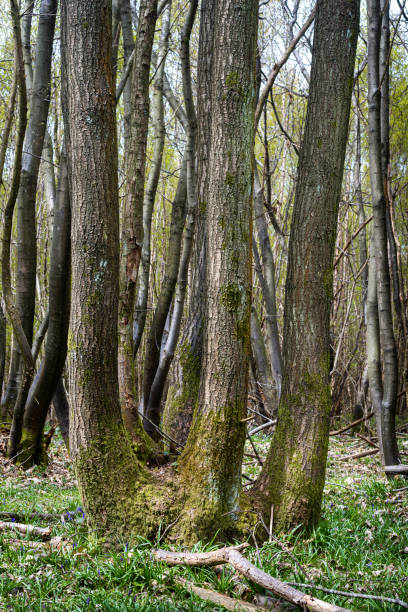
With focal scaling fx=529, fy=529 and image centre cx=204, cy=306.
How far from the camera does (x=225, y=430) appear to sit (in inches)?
131

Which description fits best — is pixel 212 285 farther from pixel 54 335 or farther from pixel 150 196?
pixel 150 196

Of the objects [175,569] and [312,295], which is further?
[312,295]

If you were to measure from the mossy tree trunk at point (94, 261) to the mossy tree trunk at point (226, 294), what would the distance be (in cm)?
53

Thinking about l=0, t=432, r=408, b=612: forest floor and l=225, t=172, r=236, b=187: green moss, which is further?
l=225, t=172, r=236, b=187: green moss

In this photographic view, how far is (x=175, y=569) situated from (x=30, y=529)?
1186 millimetres

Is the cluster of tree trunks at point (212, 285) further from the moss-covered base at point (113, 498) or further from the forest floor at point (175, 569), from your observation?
the forest floor at point (175, 569)

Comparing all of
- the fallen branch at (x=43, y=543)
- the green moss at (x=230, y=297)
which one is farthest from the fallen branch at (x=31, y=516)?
the green moss at (x=230, y=297)

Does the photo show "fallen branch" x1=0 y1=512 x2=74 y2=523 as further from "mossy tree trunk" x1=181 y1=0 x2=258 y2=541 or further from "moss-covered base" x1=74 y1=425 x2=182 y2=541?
"mossy tree trunk" x1=181 y1=0 x2=258 y2=541

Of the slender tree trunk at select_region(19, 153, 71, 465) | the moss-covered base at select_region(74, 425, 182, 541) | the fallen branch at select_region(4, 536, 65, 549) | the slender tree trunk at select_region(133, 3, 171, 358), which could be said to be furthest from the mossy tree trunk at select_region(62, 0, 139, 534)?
the slender tree trunk at select_region(133, 3, 171, 358)

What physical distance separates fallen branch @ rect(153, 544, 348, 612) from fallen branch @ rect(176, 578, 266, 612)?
13 cm

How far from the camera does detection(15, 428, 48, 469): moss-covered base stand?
21.2 feet

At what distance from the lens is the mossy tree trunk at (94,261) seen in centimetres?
318

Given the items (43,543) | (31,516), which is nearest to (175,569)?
(43,543)

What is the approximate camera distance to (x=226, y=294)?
333 cm
